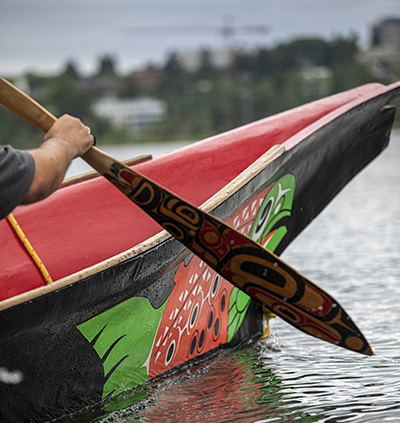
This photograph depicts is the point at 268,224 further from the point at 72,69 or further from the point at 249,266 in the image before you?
the point at 72,69

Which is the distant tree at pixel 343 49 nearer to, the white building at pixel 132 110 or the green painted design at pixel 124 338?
the white building at pixel 132 110

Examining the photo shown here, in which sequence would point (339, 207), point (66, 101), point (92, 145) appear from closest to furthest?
point (92, 145) → point (339, 207) → point (66, 101)

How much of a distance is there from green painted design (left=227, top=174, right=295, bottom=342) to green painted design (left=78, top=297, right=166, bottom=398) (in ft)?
2.59

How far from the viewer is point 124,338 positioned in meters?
2.83

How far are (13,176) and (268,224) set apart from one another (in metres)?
2.31

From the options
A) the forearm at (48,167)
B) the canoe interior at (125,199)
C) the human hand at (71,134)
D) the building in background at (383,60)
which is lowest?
the forearm at (48,167)

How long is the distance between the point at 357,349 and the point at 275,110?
5958 cm

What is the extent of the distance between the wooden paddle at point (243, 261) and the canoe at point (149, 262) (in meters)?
0.25

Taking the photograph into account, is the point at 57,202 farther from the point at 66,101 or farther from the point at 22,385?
the point at 66,101

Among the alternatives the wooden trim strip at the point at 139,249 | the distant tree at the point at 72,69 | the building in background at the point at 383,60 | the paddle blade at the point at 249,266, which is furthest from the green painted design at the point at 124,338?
the distant tree at the point at 72,69

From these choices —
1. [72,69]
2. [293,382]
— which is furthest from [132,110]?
[293,382]

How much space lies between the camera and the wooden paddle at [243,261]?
2566mm

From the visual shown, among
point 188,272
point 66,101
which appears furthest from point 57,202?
point 66,101

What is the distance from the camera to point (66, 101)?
72500mm
